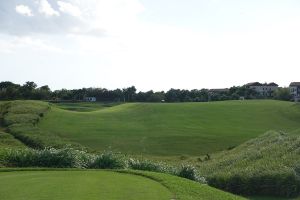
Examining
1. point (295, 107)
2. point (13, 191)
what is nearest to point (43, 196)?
point (13, 191)

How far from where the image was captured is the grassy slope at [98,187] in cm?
1433

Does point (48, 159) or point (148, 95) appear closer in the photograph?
point (48, 159)

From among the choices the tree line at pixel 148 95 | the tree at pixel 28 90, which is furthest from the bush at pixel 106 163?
the tree line at pixel 148 95

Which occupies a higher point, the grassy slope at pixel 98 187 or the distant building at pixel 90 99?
the distant building at pixel 90 99

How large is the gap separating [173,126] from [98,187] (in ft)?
170

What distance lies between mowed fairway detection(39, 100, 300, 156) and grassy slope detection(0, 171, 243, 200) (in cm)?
2980

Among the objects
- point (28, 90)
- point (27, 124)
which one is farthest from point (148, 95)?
point (27, 124)

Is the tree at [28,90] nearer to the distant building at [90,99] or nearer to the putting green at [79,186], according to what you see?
the distant building at [90,99]

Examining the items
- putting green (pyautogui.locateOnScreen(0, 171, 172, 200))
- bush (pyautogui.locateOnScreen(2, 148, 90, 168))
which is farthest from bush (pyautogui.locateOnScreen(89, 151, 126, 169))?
putting green (pyautogui.locateOnScreen(0, 171, 172, 200))

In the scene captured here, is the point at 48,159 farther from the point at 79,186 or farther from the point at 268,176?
the point at 268,176

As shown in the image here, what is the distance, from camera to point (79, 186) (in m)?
15.9

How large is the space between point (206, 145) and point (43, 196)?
42146mm

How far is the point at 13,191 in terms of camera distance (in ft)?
48.9

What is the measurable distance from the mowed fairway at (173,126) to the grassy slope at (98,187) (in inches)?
1173
